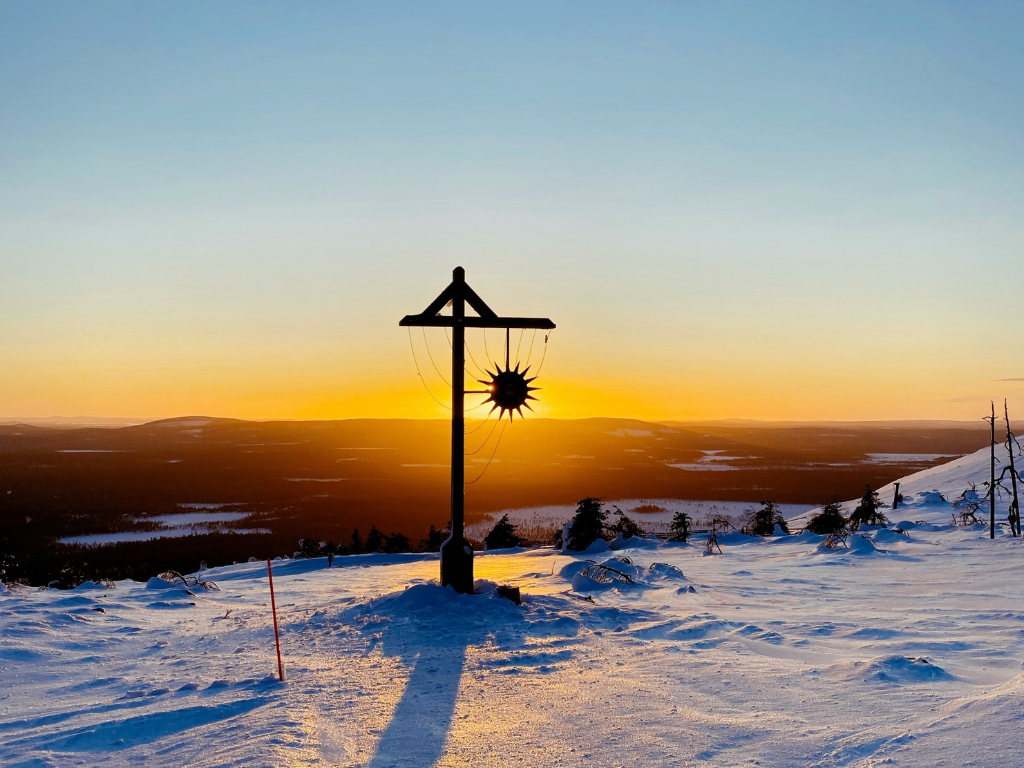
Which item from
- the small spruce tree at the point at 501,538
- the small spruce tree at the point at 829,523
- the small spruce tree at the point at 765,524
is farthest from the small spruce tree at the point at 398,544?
the small spruce tree at the point at 829,523

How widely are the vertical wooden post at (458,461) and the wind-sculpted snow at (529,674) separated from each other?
329 millimetres

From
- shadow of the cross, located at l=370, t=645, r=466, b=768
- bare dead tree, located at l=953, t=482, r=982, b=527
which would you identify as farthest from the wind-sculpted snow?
bare dead tree, located at l=953, t=482, r=982, b=527

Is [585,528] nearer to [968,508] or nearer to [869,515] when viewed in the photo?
[869,515]

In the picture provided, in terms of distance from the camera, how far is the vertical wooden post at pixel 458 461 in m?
11.0

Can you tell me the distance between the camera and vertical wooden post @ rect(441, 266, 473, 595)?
11.0 meters

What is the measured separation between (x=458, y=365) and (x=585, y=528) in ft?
43.6

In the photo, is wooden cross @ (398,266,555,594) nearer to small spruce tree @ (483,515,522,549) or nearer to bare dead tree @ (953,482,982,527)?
small spruce tree @ (483,515,522,549)

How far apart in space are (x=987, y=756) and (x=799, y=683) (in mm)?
2605

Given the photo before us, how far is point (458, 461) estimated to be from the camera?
11.5 m

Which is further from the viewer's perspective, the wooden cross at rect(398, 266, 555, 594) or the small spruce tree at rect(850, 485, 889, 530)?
the small spruce tree at rect(850, 485, 889, 530)

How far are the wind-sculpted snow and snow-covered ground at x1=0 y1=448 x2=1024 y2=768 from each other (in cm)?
3

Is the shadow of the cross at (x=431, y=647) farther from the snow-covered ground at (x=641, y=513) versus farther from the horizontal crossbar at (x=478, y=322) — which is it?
the snow-covered ground at (x=641, y=513)

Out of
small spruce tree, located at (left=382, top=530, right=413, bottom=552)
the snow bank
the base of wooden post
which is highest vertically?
the base of wooden post

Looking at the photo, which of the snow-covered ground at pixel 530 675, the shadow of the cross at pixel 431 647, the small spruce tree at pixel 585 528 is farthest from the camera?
the small spruce tree at pixel 585 528
